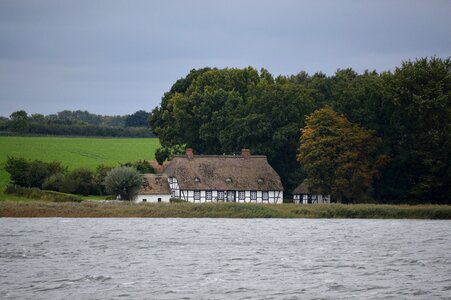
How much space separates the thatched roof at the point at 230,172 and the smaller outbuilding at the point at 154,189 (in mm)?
2227

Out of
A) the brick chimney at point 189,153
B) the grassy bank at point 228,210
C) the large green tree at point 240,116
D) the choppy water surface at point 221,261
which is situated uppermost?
the large green tree at point 240,116

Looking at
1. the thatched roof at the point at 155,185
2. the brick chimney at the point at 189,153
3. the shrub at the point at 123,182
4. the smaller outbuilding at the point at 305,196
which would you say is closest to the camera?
the shrub at the point at 123,182

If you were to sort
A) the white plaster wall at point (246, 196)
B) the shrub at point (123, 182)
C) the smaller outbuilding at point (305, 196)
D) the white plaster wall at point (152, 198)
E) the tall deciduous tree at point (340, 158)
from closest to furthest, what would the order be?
1. the shrub at point (123, 182)
2. the tall deciduous tree at point (340, 158)
3. the white plaster wall at point (152, 198)
4. the smaller outbuilding at point (305, 196)
5. the white plaster wall at point (246, 196)

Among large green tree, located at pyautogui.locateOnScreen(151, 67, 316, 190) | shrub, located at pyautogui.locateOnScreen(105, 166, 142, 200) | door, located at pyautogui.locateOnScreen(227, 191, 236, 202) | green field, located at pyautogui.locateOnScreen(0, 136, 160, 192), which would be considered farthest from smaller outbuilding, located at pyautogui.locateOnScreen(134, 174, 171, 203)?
green field, located at pyautogui.locateOnScreen(0, 136, 160, 192)

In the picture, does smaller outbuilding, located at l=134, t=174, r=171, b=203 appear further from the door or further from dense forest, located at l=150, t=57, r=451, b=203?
dense forest, located at l=150, t=57, r=451, b=203

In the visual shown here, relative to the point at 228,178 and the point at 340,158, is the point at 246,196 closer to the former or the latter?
the point at 228,178

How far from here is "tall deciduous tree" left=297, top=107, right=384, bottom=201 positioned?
3408 inches

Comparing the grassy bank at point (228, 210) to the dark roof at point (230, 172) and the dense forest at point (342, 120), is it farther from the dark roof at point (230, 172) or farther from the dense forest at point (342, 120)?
the dark roof at point (230, 172)

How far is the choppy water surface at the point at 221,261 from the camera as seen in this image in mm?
36406

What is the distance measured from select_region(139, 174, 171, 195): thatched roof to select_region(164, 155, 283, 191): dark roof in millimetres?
1953

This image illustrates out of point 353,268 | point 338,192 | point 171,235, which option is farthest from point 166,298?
point 338,192

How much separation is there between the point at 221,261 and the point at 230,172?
50985 mm

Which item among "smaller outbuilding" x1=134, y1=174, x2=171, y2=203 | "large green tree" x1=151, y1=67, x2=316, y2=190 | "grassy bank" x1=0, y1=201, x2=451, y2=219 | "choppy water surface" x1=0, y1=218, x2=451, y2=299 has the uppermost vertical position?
"large green tree" x1=151, y1=67, x2=316, y2=190

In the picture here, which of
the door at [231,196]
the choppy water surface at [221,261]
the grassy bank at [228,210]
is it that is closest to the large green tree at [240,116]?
the door at [231,196]
